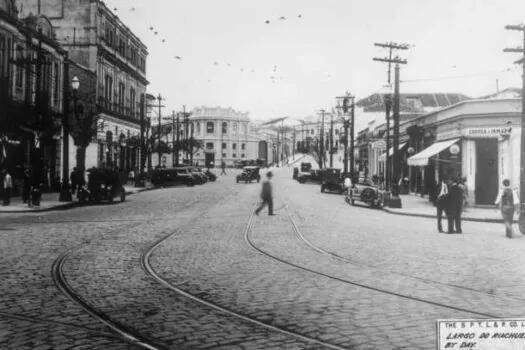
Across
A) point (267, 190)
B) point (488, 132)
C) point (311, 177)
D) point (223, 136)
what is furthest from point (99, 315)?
point (223, 136)

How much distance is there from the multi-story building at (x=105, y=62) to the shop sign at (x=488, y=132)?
71.1 feet

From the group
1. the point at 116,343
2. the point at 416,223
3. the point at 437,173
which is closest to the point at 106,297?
the point at 116,343

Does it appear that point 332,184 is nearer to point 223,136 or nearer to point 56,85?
point 56,85

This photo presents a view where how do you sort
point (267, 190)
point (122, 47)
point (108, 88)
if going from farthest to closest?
1. point (122, 47)
2. point (108, 88)
3. point (267, 190)

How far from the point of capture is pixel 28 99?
31.5m

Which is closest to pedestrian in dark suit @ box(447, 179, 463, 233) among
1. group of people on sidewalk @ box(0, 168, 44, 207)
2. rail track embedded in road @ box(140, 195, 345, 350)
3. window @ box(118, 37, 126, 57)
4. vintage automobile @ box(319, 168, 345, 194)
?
rail track embedded in road @ box(140, 195, 345, 350)

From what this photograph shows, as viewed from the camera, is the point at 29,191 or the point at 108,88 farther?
the point at 108,88

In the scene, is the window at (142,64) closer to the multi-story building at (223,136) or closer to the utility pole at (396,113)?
the utility pole at (396,113)

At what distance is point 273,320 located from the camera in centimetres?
625

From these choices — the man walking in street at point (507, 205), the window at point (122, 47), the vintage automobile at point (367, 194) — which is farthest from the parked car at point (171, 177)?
the man walking in street at point (507, 205)

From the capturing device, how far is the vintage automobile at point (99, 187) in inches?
1048

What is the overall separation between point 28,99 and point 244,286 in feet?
87.2

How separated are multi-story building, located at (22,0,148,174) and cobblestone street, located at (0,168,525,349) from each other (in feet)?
88.8

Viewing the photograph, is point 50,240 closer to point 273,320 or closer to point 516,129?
point 273,320
